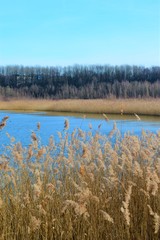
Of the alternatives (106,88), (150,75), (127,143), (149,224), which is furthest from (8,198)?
(150,75)

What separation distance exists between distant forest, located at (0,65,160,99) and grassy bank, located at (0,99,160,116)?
13.2m

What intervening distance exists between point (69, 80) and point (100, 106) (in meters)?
31.2

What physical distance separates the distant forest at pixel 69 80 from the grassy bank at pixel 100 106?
1317 cm

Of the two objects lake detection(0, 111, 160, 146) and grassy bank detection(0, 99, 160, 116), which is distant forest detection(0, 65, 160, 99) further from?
lake detection(0, 111, 160, 146)

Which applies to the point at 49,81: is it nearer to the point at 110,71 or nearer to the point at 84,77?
the point at 84,77

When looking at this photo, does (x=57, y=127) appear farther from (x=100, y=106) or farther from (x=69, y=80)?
(x=69, y=80)

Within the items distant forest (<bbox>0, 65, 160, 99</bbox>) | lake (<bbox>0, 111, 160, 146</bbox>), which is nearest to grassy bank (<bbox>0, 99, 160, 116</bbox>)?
lake (<bbox>0, 111, 160, 146</bbox>)

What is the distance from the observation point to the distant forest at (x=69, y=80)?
39.1m

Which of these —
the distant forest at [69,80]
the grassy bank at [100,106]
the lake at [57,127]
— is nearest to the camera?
the lake at [57,127]

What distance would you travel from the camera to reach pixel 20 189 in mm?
2908

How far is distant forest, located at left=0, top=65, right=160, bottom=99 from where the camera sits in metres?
39.1

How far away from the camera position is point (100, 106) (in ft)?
59.6

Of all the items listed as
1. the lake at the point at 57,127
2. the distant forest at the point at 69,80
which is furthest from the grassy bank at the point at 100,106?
the distant forest at the point at 69,80

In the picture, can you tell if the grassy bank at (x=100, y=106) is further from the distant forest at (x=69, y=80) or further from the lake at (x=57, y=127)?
the distant forest at (x=69, y=80)
